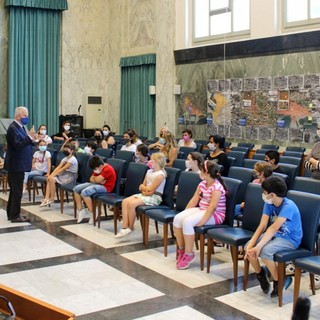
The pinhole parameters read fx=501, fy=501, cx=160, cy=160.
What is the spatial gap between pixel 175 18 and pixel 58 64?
14.1 ft

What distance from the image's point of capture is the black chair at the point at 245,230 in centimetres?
453

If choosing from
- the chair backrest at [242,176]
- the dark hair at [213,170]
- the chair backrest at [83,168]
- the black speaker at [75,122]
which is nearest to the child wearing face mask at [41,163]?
the chair backrest at [83,168]

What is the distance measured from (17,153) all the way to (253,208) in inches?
144

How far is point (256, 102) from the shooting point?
436 inches

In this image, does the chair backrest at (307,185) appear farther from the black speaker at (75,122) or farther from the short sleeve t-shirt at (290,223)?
the black speaker at (75,122)

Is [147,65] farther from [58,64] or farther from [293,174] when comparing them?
[293,174]

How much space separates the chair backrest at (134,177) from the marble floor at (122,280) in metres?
0.57

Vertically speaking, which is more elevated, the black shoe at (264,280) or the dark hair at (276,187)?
the dark hair at (276,187)

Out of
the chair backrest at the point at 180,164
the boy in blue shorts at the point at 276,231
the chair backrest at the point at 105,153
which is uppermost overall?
the chair backrest at the point at 105,153

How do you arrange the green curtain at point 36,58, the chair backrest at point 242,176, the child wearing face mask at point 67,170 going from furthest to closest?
the green curtain at point 36,58
the child wearing face mask at point 67,170
the chair backrest at point 242,176

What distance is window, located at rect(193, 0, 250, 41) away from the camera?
11609 mm

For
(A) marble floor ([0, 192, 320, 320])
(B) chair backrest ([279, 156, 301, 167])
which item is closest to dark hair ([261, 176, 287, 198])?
(A) marble floor ([0, 192, 320, 320])

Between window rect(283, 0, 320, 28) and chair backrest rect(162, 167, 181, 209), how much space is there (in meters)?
5.65

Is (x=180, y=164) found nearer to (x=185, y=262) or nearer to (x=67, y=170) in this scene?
(x=67, y=170)
